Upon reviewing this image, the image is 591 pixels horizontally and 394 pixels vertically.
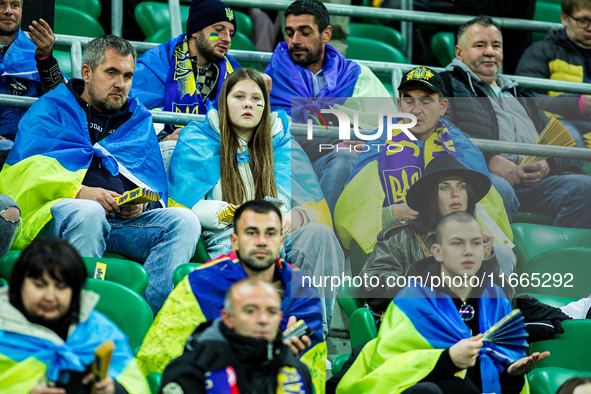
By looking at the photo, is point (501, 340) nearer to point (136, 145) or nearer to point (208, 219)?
point (208, 219)

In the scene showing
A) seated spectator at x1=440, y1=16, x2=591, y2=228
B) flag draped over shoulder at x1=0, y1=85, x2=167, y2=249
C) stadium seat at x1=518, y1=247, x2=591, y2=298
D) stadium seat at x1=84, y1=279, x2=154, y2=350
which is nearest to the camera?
stadium seat at x1=84, y1=279, x2=154, y2=350

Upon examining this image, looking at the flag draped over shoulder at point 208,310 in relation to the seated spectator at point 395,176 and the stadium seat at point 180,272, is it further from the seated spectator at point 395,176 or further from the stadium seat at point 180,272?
the seated spectator at point 395,176

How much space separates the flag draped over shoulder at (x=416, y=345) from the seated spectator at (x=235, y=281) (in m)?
0.17

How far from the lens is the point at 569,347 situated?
3.25 metres

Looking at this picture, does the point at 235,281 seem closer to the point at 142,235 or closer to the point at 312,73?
the point at 142,235

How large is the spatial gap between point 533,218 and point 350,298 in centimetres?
154

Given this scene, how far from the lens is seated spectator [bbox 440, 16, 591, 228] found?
4.52m

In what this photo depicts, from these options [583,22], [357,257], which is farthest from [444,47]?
[357,257]

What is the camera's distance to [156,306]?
134 inches

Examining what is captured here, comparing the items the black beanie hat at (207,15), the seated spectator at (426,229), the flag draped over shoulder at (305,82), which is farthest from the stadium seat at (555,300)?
the black beanie hat at (207,15)

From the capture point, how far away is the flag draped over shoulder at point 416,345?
9.36ft

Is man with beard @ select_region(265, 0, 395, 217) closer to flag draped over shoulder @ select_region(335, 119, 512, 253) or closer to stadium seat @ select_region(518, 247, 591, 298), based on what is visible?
flag draped over shoulder @ select_region(335, 119, 512, 253)

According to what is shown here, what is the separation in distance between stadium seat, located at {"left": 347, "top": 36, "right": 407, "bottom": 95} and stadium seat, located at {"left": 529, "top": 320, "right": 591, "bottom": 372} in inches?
123

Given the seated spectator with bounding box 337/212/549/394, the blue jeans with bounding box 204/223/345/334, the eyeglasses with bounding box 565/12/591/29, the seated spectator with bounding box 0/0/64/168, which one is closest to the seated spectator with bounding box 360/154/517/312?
the blue jeans with bounding box 204/223/345/334
